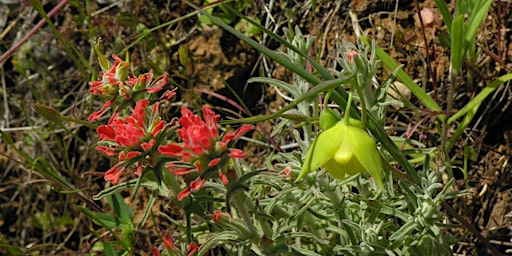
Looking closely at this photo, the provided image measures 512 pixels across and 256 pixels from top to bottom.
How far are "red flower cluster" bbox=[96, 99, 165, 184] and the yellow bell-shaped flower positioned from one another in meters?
0.41

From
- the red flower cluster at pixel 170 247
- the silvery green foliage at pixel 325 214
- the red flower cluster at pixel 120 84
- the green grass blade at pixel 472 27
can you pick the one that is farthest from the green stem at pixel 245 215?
the green grass blade at pixel 472 27

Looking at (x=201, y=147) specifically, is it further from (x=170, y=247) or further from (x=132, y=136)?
(x=170, y=247)

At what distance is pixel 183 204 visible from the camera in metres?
1.85

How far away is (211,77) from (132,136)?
1662 mm

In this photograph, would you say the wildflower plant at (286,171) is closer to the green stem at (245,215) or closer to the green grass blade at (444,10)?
the green stem at (245,215)

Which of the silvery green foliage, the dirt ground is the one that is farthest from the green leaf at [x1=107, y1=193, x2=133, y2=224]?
the silvery green foliage

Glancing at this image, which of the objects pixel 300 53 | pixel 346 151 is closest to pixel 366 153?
pixel 346 151

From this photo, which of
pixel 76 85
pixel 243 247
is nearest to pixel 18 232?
pixel 76 85

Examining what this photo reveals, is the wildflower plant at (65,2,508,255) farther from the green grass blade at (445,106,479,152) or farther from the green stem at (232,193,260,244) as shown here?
the green grass blade at (445,106,479,152)

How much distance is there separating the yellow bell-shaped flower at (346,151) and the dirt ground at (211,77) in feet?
2.65

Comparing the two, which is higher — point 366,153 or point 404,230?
point 366,153

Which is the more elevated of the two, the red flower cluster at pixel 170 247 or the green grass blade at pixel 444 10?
the green grass blade at pixel 444 10

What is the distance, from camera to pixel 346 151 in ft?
5.27

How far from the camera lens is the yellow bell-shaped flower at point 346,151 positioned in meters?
1.60
